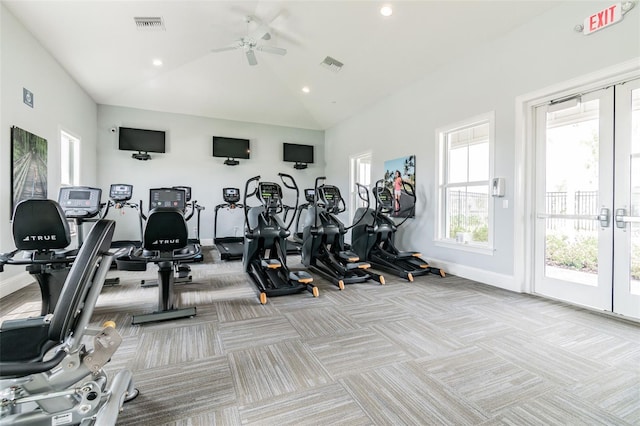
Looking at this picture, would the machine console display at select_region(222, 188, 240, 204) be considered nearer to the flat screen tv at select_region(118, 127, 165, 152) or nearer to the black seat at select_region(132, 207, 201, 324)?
the flat screen tv at select_region(118, 127, 165, 152)

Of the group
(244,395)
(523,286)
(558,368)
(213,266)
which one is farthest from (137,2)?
(523,286)

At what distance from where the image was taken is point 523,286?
4000 mm

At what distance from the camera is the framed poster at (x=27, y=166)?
381cm

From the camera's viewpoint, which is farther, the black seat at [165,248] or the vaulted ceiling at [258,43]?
the vaulted ceiling at [258,43]

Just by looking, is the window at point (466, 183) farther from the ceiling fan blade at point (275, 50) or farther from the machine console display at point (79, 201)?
the machine console display at point (79, 201)

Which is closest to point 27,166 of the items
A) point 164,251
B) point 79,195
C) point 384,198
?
point 79,195

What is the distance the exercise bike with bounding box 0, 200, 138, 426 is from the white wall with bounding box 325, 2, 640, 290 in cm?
451

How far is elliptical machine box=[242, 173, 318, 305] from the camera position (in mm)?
3891

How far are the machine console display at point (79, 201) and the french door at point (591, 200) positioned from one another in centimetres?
572

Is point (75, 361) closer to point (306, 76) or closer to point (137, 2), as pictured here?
point (137, 2)

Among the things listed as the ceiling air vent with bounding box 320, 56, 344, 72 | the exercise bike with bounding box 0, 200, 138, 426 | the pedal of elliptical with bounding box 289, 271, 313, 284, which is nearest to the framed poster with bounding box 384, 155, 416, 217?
the ceiling air vent with bounding box 320, 56, 344, 72

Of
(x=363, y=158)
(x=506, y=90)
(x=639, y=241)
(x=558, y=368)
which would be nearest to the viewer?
(x=558, y=368)

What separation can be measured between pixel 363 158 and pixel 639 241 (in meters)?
5.51

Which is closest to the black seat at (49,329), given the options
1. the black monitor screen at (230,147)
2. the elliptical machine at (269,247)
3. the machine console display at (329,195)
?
the elliptical machine at (269,247)
